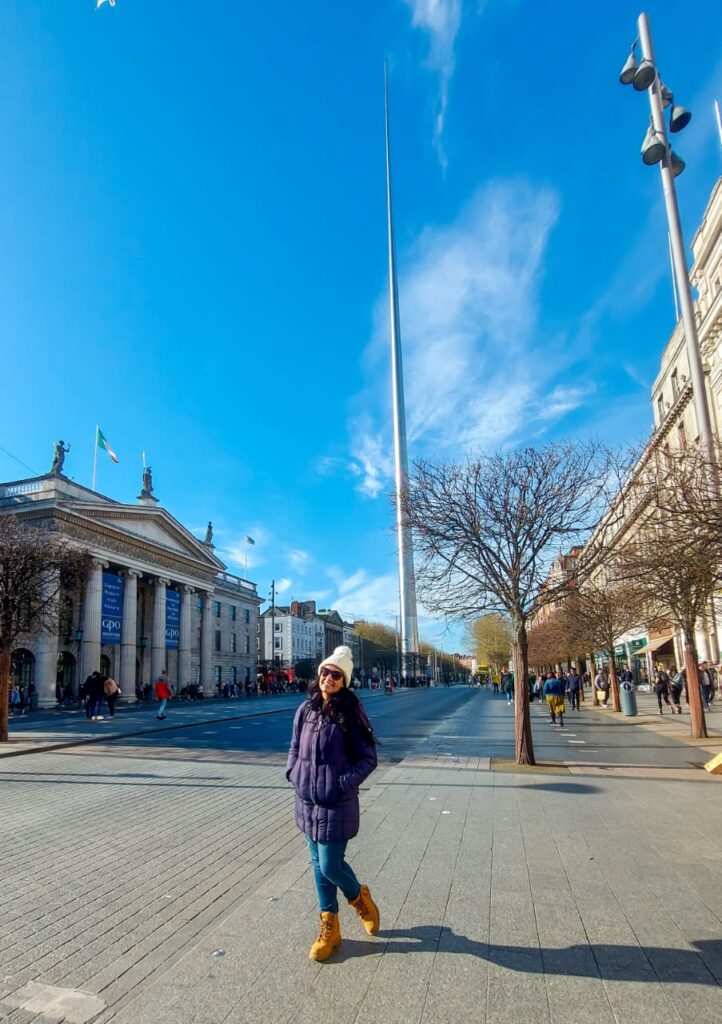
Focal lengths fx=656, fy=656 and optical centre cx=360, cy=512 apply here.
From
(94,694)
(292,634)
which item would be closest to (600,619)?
(94,694)

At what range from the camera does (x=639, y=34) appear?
41.5 ft

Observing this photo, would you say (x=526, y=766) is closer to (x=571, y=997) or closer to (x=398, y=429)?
(x=571, y=997)

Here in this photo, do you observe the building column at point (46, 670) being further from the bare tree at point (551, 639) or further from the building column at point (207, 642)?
the bare tree at point (551, 639)

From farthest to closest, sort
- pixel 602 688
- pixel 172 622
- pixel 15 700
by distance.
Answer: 1. pixel 172 622
2. pixel 15 700
3. pixel 602 688

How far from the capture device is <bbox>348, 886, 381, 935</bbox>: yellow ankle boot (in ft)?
13.3

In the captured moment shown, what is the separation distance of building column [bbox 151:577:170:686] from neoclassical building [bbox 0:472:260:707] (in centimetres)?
8

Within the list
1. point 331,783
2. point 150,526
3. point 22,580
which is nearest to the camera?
point 331,783

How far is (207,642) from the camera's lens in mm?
62812

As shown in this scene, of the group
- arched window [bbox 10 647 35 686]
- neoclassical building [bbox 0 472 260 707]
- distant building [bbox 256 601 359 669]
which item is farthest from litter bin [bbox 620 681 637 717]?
distant building [bbox 256 601 359 669]

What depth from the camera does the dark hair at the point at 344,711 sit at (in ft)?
13.3

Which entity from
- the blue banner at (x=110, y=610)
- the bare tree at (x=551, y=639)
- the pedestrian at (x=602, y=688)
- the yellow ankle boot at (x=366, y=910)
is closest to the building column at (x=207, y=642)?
the blue banner at (x=110, y=610)

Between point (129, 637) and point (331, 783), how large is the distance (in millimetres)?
48750

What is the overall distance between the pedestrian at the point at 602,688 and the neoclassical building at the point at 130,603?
2493cm

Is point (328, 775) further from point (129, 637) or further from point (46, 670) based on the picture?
point (129, 637)
